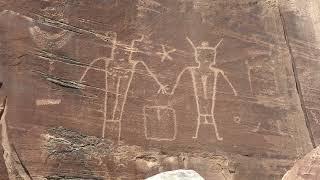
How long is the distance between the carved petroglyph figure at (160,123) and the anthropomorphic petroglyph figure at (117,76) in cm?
22

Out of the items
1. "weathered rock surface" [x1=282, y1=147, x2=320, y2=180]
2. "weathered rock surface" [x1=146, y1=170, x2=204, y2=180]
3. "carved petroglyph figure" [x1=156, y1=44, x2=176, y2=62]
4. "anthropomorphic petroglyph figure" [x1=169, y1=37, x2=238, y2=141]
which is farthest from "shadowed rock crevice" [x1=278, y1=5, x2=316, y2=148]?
"weathered rock surface" [x1=146, y1=170, x2=204, y2=180]

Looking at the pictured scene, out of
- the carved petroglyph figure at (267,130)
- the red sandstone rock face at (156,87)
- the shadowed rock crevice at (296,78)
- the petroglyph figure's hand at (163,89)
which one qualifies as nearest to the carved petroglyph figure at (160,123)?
the red sandstone rock face at (156,87)

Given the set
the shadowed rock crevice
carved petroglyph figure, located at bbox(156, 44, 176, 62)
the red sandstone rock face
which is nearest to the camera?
the red sandstone rock face

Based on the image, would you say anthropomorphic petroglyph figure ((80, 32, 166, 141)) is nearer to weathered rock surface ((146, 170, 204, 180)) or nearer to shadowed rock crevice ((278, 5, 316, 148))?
weathered rock surface ((146, 170, 204, 180))

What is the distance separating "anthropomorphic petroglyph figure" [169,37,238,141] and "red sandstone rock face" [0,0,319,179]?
0.04ft

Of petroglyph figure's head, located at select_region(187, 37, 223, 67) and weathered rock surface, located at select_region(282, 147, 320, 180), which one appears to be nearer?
weathered rock surface, located at select_region(282, 147, 320, 180)

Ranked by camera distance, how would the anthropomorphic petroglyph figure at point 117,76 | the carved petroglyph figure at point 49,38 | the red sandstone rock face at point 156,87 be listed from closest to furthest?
the red sandstone rock face at point 156,87 → the carved petroglyph figure at point 49,38 → the anthropomorphic petroglyph figure at point 117,76

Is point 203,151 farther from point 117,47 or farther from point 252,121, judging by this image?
point 117,47

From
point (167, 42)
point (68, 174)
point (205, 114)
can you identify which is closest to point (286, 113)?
point (205, 114)

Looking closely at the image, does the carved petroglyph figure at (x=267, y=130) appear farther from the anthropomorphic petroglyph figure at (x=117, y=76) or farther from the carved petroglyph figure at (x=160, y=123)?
the anthropomorphic petroglyph figure at (x=117, y=76)

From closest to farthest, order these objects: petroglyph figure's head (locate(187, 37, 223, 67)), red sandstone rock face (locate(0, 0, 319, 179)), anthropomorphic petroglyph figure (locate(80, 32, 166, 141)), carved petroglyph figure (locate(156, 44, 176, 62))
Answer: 1. red sandstone rock face (locate(0, 0, 319, 179))
2. anthropomorphic petroglyph figure (locate(80, 32, 166, 141))
3. carved petroglyph figure (locate(156, 44, 176, 62))
4. petroglyph figure's head (locate(187, 37, 223, 67))

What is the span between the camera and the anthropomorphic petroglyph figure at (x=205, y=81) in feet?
20.3

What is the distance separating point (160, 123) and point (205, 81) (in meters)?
0.72

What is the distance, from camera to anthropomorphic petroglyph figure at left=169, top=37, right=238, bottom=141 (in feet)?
20.3
